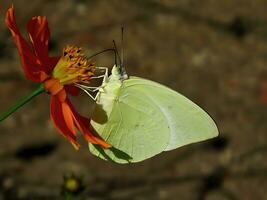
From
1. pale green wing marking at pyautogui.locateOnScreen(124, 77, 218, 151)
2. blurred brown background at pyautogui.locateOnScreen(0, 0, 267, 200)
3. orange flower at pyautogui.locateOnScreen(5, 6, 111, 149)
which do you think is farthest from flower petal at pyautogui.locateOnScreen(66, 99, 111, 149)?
blurred brown background at pyautogui.locateOnScreen(0, 0, 267, 200)

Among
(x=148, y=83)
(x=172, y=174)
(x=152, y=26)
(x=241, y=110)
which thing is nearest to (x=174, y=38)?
(x=152, y=26)

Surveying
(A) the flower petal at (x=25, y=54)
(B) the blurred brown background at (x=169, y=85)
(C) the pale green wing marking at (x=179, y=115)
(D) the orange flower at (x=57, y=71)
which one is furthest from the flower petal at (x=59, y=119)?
(B) the blurred brown background at (x=169, y=85)

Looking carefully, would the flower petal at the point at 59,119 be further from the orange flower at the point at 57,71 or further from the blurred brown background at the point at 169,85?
the blurred brown background at the point at 169,85

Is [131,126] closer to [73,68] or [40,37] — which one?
[73,68]

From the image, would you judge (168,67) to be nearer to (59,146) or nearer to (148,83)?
(59,146)

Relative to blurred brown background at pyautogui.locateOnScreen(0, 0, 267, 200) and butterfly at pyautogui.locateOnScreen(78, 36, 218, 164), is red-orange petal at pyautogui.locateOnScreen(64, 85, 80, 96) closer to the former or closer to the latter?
butterfly at pyautogui.locateOnScreen(78, 36, 218, 164)

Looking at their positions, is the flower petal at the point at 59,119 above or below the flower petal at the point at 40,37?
below
